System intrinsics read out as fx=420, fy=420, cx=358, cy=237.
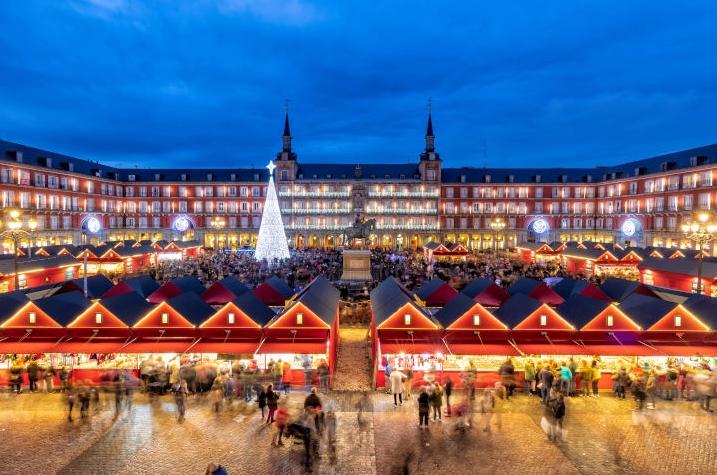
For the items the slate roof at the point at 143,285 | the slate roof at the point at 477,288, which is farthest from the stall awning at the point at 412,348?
the slate roof at the point at 143,285

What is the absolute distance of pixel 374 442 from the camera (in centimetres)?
1197

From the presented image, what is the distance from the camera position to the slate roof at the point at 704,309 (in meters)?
16.4

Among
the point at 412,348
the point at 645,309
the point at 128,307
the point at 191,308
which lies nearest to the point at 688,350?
the point at 645,309

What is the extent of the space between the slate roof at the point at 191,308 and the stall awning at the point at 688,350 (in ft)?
59.0

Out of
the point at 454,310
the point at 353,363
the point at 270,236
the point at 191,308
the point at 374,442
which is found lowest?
the point at 374,442

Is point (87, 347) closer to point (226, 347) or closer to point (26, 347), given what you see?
point (26, 347)

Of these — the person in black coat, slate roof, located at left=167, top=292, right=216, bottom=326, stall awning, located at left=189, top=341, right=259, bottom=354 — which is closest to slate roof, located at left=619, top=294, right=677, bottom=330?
the person in black coat

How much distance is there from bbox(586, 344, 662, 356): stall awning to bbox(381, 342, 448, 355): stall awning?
5458 mm

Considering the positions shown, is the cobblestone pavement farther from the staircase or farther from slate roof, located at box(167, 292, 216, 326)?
slate roof, located at box(167, 292, 216, 326)

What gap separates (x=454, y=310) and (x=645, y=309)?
7.79 meters

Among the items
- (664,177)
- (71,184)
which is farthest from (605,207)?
(71,184)

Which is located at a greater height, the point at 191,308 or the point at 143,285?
the point at 143,285

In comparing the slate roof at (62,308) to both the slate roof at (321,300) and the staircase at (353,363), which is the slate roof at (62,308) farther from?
the staircase at (353,363)

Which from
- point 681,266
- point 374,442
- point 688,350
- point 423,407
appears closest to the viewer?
point 374,442
